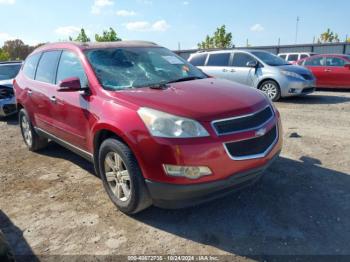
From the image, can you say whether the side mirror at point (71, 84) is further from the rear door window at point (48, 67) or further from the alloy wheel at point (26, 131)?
the alloy wheel at point (26, 131)

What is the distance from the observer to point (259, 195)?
3812 mm

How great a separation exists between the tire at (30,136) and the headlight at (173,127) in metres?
3.41

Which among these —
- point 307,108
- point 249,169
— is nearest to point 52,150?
point 249,169

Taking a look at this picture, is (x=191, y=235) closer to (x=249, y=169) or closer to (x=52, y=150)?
(x=249, y=169)

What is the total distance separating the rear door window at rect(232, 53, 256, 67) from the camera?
10.4m

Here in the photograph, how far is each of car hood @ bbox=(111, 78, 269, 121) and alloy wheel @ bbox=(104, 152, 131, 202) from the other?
656 mm

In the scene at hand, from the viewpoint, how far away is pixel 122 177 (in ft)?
11.3

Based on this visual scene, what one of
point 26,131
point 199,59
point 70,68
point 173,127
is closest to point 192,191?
point 173,127

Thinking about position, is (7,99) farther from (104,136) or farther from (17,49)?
(17,49)

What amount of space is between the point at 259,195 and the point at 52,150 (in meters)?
3.89

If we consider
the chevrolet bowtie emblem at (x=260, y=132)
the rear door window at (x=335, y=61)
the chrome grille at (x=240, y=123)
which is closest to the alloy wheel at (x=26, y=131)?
the chrome grille at (x=240, y=123)

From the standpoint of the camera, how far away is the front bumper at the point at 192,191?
292 centimetres

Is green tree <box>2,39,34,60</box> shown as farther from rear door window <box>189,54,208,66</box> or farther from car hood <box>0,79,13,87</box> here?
car hood <box>0,79,13,87</box>

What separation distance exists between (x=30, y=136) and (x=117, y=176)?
3.03 metres
